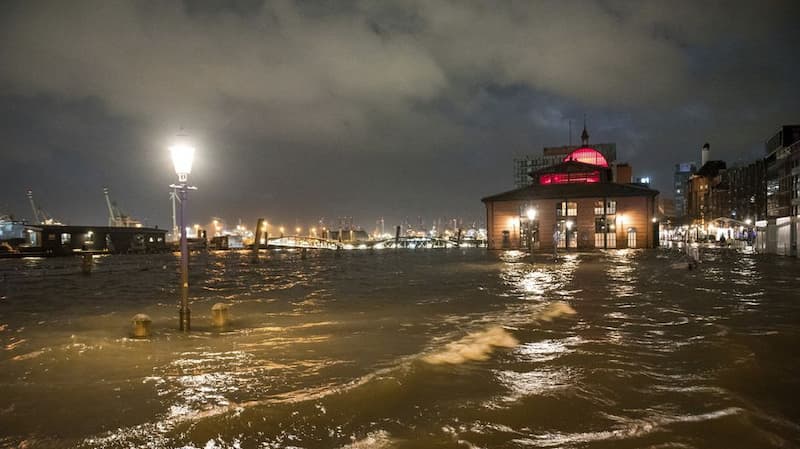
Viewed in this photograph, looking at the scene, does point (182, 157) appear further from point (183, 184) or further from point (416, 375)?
point (416, 375)

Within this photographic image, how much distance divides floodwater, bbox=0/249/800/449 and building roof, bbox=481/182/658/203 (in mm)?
42294

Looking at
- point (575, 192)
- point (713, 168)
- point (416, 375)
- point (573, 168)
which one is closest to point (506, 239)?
point (575, 192)

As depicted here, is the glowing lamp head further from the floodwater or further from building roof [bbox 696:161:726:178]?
building roof [bbox 696:161:726:178]

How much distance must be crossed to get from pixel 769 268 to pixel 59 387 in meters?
30.0

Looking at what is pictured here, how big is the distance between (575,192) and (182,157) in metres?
52.6

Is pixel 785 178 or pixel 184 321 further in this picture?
pixel 785 178

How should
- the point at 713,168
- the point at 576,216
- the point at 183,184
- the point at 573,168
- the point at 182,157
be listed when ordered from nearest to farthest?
the point at 182,157, the point at 183,184, the point at 576,216, the point at 573,168, the point at 713,168

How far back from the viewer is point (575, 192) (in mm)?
56938

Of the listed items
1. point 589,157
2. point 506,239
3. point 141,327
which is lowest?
point 141,327

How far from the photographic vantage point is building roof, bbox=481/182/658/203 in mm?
55219

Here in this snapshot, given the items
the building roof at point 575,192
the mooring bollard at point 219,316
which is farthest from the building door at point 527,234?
the mooring bollard at point 219,316

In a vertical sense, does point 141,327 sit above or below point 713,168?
below

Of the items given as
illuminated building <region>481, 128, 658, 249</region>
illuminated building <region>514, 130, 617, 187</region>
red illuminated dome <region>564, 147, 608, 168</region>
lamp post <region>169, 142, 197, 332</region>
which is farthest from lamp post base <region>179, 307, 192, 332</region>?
illuminated building <region>514, 130, 617, 187</region>

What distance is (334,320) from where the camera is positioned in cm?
1239
